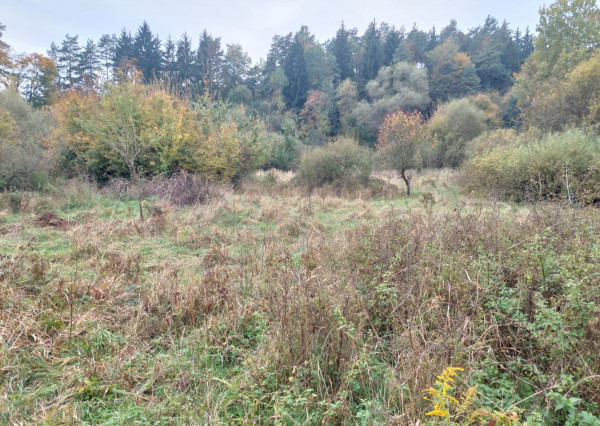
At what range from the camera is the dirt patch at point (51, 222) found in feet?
23.6

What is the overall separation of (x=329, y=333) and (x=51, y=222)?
8065 millimetres

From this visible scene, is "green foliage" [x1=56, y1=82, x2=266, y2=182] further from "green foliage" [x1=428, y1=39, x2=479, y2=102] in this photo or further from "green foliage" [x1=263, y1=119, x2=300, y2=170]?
"green foliage" [x1=428, y1=39, x2=479, y2=102]

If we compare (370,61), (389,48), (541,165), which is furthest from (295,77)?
(541,165)

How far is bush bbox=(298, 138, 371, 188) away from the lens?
15906 mm

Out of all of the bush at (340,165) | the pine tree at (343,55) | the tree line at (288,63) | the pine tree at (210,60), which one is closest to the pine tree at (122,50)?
the tree line at (288,63)

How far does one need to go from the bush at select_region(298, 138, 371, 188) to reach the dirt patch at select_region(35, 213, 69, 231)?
415 inches

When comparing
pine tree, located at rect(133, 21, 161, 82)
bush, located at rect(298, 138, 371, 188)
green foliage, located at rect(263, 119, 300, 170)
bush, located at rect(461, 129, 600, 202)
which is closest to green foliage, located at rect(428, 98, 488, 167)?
bush, located at rect(298, 138, 371, 188)

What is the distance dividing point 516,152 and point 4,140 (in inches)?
763

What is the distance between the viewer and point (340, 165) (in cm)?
1605

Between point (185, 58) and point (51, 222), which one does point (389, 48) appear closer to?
point (185, 58)

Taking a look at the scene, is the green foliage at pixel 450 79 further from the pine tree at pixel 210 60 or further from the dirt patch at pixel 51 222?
the dirt patch at pixel 51 222

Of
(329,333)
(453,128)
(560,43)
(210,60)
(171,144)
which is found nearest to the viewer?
(329,333)

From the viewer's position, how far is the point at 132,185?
12.4 m

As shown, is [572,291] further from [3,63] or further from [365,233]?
[3,63]
